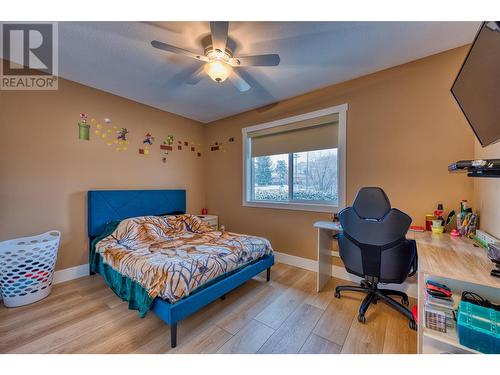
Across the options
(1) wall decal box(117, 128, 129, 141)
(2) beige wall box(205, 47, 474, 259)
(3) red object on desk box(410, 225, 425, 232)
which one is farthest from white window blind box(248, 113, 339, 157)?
(1) wall decal box(117, 128, 129, 141)

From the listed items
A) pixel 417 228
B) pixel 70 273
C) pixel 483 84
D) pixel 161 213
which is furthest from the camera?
pixel 161 213

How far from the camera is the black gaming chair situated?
1.62m

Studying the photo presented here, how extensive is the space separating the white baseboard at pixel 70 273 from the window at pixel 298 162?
7.91 ft

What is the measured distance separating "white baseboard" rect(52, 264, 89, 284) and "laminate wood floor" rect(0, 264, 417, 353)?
0.77 feet

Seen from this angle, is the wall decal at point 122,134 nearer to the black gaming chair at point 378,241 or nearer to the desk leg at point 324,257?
the desk leg at point 324,257

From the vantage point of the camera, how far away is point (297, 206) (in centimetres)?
291

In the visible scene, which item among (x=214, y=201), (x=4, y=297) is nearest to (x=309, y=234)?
(x=214, y=201)

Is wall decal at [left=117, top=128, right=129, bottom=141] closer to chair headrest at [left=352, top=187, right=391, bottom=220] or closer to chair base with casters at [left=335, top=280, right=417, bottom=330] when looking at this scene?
chair headrest at [left=352, top=187, right=391, bottom=220]

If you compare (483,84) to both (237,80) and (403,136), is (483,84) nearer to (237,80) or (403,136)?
(403,136)

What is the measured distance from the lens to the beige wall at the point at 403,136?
6.31 ft

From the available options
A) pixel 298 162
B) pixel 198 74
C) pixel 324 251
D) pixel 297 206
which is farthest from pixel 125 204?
pixel 324 251

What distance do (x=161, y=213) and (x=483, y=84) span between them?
3702mm

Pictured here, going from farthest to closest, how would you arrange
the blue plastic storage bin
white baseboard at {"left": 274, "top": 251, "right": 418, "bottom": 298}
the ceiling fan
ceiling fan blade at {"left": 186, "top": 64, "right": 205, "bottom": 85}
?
white baseboard at {"left": 274, "top": 251, "right": 418, "bottom": 298} → ceiling fan blade at {"left": 186, "top": 64, "right": 205, "bottom": 85} → the ceiling fan → the blue plastic storage bin

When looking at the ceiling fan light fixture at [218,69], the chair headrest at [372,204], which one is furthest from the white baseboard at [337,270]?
the ceiling fan light fixture at [218,69]
